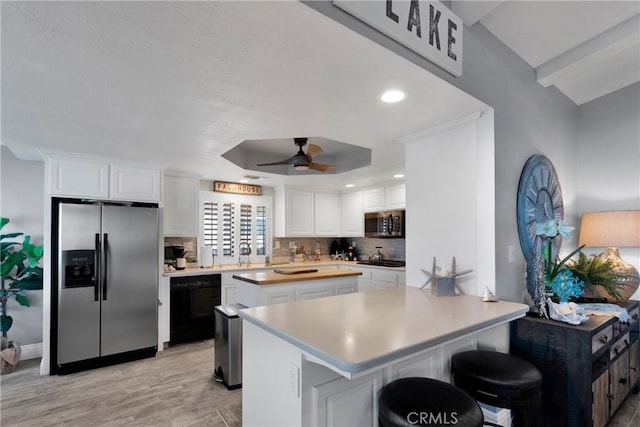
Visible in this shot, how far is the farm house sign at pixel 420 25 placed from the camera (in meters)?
1.34

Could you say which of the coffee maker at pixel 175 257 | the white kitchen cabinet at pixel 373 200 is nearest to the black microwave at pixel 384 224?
the white kitchen cabinet at pixel 373 200

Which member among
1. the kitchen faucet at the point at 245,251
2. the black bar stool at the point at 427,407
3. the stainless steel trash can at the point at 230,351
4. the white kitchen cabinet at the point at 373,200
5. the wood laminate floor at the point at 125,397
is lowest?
the wood laminate floor at the point at 125,397

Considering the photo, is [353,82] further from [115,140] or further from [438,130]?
[115,140]

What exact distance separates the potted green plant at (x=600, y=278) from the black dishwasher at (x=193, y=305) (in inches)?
152

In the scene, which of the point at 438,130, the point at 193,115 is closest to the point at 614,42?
the point at 438,130

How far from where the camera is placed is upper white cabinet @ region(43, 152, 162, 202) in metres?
3.22

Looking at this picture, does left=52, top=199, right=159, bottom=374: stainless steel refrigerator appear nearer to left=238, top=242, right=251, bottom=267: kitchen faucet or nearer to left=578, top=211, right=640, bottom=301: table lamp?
left=238, top=242, right=251, bottom=267: kitchen faucet

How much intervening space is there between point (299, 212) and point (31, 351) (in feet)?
12.6

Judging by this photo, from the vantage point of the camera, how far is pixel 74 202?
329 centimetres

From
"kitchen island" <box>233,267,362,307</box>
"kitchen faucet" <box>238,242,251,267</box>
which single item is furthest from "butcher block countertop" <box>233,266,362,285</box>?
"kitchen faucet" <box>238,242,251,267</box>

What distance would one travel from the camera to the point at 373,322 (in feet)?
5.01

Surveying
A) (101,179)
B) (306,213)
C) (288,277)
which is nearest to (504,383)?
(288,277)

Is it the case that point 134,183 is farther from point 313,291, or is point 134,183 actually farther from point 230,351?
point 313,291

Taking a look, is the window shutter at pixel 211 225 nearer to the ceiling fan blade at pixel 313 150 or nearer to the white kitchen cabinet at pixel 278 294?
the white kitchen cabinet at pixel 278 294
